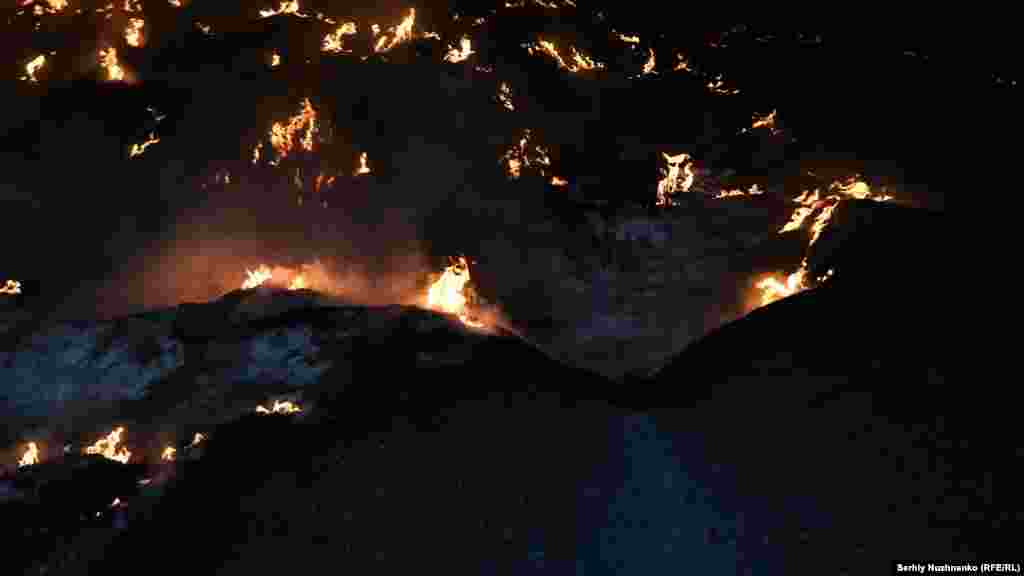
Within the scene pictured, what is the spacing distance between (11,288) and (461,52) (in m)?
2.96

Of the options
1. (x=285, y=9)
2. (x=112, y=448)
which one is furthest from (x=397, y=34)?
(x=112, y=448)

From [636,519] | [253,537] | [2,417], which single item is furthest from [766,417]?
[2,417]

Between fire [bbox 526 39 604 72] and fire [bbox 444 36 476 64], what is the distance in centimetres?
36

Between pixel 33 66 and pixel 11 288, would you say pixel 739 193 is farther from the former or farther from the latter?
pixel 11 288

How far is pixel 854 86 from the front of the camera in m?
3.43

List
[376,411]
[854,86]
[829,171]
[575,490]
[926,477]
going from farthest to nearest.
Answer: [376,411] < [575,490] < [829,171] < [854,86] < [926,477]

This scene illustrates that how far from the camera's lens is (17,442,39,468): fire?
337 centimetres

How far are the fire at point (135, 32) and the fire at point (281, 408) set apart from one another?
7.41 feet

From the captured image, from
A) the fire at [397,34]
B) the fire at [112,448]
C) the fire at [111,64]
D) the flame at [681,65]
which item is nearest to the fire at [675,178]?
the flame at [681,65]

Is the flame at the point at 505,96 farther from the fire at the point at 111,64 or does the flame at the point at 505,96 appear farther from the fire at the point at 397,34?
the fire at the point at 111,64

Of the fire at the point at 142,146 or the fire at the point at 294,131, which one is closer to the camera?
the fire at the point at 142,146

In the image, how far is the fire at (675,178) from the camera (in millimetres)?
3738

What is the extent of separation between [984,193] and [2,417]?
5.87 m

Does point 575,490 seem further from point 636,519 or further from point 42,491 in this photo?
point 42,491
